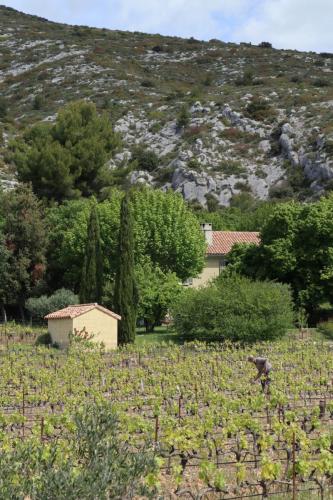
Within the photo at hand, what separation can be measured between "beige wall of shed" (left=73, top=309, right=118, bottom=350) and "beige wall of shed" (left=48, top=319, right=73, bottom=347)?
1.40 feet

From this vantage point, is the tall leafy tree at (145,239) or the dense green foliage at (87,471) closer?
the dense green foliage at (87,471)

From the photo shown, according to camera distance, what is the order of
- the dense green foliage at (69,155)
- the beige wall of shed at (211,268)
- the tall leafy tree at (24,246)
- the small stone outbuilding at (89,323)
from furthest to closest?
the beige wall of shed at (211,268), the dense green foliage at (69,155), the tall leafy tree at (24,246), the small stone outbuilding at (89,323)

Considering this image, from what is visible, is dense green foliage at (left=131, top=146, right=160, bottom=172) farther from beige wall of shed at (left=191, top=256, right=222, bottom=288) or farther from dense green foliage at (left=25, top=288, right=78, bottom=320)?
dense green foliage at (left=25, top=288, right=78, bottom=320)

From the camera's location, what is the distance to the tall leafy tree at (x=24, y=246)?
37.2 meters

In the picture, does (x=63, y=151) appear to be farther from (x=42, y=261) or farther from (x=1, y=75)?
(x=1, y=75)

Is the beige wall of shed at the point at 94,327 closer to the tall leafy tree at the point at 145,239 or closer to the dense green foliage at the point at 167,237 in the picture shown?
the tall leafy tree at the point at 145,239

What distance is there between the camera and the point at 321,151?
208 feet

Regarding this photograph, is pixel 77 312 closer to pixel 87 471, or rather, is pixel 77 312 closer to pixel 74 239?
A: pixel 74 239

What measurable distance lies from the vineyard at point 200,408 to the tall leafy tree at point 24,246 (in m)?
7.98

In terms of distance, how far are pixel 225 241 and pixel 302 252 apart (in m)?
11.9

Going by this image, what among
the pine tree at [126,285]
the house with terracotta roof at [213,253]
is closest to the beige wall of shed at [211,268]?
the house with terracotta roof at [213,253]

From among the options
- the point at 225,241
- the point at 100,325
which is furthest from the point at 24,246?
the point at 225,241

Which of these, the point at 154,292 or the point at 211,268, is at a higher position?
the point at 211,268

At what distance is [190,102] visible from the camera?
80250 millimetres
